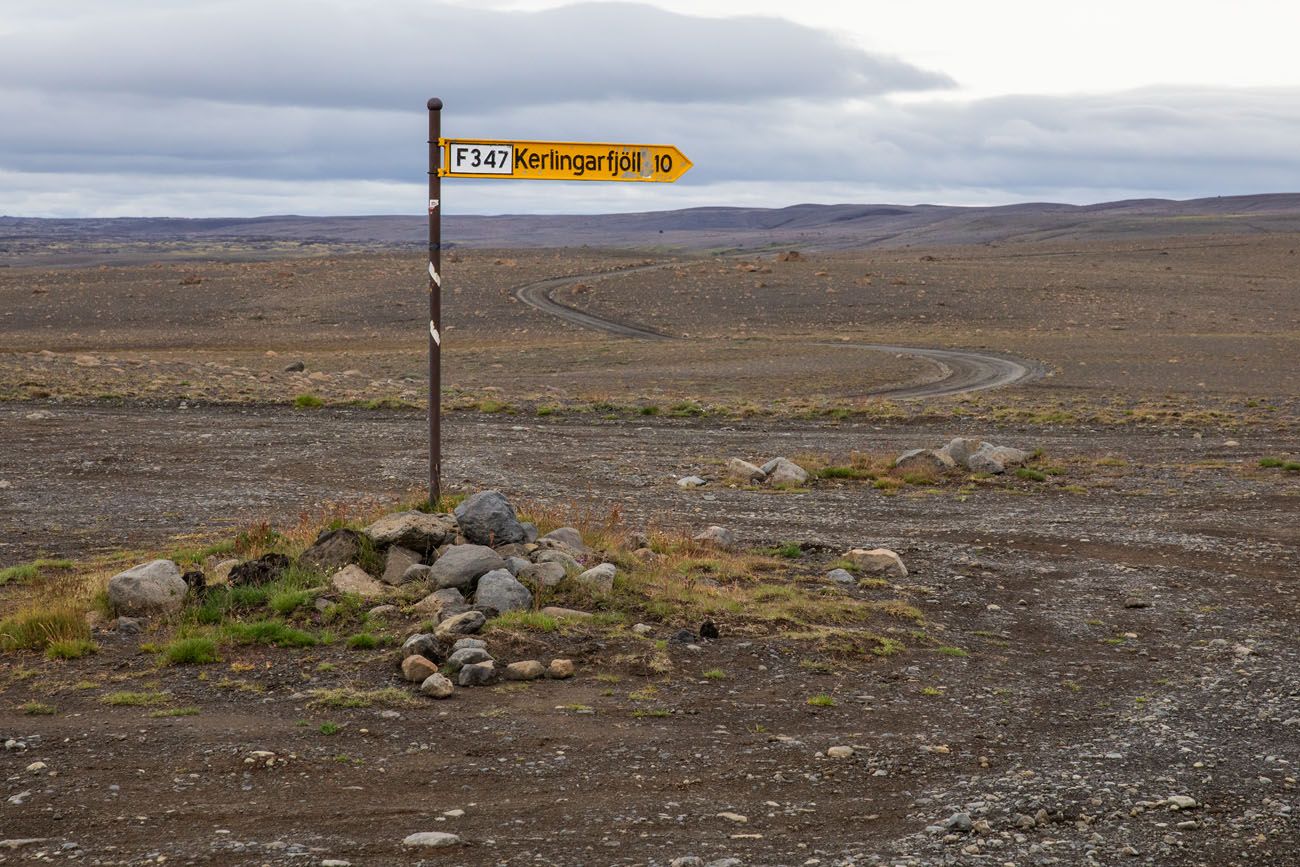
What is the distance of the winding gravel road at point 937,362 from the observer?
105 ft

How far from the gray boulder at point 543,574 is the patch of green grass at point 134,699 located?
2.76 meters

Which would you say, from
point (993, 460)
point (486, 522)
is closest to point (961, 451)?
point (993, 460)

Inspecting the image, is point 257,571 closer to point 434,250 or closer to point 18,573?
point 18,573

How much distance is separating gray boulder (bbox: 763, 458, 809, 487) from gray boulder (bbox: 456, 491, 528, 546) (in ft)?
24.8

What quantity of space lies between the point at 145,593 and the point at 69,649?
0.85 m

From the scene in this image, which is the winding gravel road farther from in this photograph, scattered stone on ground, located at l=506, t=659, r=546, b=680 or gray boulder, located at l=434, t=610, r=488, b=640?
scattered stone on ground, located at l=506, t=659, r=546, b=680

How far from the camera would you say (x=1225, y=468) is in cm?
1823

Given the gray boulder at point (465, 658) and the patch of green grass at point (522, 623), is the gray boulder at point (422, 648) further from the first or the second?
the patch of green grass at point (522, 623)

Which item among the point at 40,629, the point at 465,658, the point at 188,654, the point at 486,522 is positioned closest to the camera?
the point at 465,658


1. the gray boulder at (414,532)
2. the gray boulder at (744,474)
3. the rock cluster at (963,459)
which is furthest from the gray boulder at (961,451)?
the gray boulder at (414,532)

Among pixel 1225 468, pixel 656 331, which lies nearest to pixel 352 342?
pixel 656 331

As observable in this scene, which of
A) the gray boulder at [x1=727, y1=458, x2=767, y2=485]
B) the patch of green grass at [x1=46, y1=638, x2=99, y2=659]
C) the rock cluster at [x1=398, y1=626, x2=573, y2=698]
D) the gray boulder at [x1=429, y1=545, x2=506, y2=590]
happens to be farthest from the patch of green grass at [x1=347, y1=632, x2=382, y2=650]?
the gray boulder at [x1=727, y1=458, x2=767, y2=485]

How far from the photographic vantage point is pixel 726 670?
8039mm

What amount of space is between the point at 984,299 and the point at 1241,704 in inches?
2274
